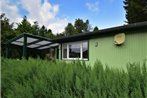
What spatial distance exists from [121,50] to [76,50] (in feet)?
15.6

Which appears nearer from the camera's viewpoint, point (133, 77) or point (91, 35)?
point (133, 77)

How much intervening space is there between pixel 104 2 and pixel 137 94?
29753 millimetres

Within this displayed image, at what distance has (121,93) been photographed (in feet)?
11.6

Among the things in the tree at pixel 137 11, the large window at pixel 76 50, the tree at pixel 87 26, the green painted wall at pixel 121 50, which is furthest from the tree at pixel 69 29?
the green painted wall at pixel 121 50

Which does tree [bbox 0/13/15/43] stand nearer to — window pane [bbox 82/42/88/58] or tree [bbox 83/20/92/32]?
window pane [bbox 82/42/88/58]

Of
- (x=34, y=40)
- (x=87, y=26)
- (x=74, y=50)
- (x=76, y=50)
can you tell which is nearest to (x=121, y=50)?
(x=76, y=50)

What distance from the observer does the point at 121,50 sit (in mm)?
13156

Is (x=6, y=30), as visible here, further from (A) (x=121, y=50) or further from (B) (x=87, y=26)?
(B) (x=87, y=26)

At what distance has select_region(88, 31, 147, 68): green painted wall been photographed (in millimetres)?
11906

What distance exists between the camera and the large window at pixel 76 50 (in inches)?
652

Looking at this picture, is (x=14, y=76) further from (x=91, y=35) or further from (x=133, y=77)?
(x=91, y=35)

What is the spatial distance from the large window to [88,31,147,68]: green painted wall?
715 mm

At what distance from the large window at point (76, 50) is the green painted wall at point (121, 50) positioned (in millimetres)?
715

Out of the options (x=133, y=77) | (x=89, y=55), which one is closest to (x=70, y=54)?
(x=89, y=55)
